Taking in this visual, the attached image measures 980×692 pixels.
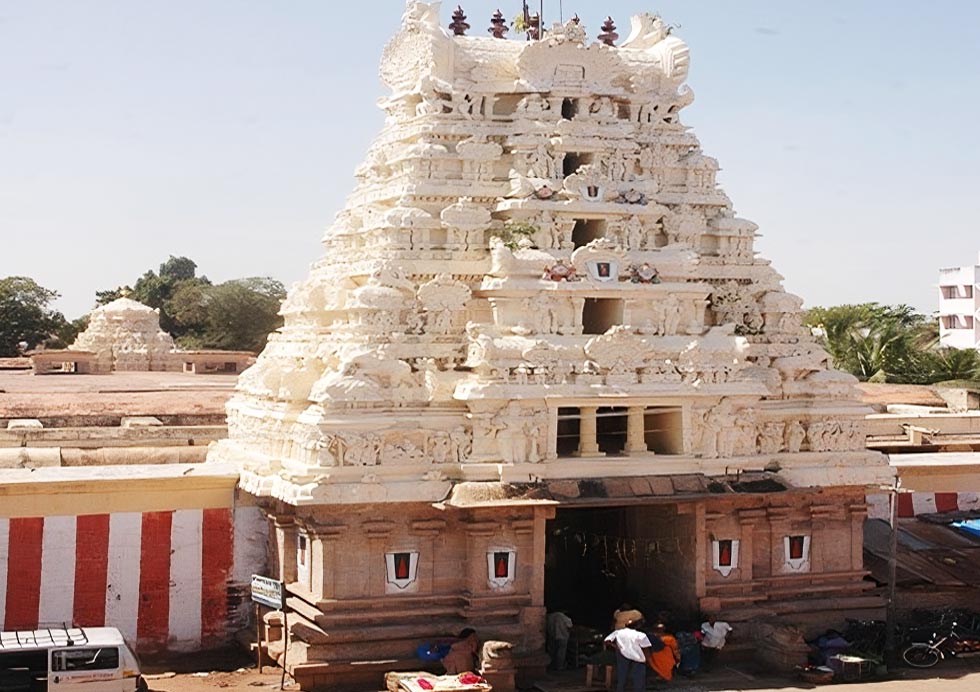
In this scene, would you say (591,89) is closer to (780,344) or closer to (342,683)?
(780,344)

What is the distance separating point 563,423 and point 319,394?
413cm

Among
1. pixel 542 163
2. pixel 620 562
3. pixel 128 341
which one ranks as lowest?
pixel 620 562

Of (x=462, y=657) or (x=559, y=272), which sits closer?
(x=462, y=657)

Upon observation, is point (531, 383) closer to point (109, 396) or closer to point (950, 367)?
point (109, 396)

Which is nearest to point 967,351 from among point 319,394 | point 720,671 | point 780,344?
point 780,344

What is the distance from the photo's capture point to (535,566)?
63.8ft

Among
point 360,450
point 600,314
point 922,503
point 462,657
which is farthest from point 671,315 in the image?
point 922,503

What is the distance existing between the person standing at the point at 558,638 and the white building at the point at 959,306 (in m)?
59.4

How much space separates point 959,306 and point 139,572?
65364 mm

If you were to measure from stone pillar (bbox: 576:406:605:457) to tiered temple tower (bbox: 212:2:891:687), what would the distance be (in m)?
0.06

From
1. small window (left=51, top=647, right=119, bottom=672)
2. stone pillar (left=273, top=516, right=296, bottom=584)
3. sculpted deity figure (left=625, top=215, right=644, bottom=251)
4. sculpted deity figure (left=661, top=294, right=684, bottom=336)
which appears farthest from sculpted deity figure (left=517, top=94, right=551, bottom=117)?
small window (left=51, top=647, right=119, bottom=672)

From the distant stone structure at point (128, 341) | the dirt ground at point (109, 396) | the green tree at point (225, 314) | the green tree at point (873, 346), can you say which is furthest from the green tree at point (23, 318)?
the green tree at point (873, 346)

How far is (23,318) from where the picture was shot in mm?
78312

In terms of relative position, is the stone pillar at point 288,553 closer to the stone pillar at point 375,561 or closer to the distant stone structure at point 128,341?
the stone pillar at point 375,561
